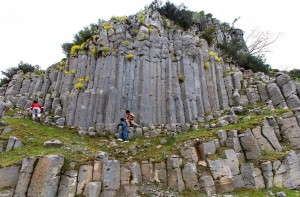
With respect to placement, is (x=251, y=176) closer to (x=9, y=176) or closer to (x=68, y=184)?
(x=68, y=184)

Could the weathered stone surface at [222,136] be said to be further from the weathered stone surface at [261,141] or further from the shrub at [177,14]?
the shrub at [177,14]

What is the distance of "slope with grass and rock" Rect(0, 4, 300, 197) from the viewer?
1401cm

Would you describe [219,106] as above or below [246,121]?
above

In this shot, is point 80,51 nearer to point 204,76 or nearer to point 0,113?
point 0,113

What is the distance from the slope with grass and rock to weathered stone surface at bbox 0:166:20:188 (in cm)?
4

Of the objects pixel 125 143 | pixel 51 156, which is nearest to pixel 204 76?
pixel 125 143

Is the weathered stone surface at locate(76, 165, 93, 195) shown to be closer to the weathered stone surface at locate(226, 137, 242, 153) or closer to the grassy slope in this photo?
the grassy slope

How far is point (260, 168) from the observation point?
15172 mm

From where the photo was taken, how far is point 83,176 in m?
13.7

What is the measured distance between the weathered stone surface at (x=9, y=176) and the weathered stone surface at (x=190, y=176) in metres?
8.08

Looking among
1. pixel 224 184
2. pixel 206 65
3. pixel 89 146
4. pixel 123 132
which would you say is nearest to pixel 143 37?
pixel 206 65

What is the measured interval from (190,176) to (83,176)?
17.5 feet

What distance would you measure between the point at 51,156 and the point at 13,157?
2.44 m

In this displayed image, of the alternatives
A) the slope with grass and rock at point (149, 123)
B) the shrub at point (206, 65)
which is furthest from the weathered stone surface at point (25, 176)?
the shrub at point (206, 65)
